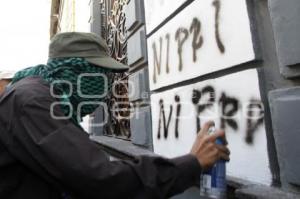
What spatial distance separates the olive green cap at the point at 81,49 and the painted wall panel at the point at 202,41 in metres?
0.75

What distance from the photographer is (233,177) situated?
2.37 m

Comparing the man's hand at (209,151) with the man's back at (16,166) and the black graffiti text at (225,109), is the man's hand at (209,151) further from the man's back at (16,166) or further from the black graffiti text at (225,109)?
the man's back at (16,166)

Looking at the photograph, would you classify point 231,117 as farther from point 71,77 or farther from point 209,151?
point 71,77

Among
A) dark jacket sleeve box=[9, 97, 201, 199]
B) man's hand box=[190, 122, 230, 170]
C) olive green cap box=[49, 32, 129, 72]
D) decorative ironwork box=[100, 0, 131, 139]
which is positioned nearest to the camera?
dark jacket sleeve box=[9, 97, 201, 199]

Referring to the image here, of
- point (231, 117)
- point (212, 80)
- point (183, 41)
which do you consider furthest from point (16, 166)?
point (183, 41)

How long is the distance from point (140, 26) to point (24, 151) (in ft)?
9.10

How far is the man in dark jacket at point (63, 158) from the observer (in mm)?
1414

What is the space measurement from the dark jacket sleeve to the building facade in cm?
69

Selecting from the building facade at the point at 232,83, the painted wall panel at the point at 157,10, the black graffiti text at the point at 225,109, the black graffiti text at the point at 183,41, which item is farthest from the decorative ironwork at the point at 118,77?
the black graffiti text at the point at 225,109

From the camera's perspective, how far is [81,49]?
189 centimetres

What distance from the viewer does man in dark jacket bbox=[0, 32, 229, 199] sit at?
4.64ft

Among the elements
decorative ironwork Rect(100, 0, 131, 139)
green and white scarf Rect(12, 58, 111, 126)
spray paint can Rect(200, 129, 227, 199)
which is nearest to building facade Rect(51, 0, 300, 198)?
spray paint can Rect(200, 129, 227, 199)

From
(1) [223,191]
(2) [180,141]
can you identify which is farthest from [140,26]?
(1) [223,191]

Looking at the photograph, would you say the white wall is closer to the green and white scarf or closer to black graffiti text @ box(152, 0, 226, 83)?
black graffiti text @ box(152, 0, 226, 83)
